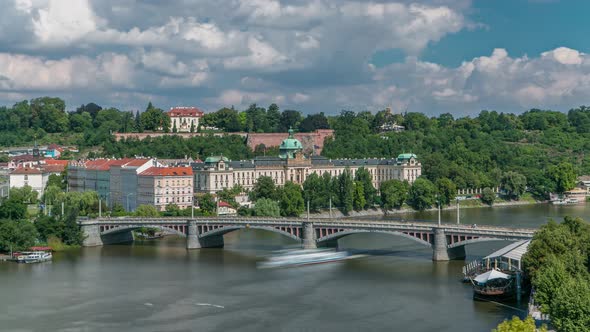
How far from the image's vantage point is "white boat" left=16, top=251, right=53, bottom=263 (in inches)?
2303

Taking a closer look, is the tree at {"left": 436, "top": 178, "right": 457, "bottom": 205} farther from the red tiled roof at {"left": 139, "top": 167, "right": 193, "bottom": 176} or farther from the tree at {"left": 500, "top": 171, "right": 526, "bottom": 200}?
the red tiled roof at {"left": 139, "top": 167, "right": 193, "bottom": 176}

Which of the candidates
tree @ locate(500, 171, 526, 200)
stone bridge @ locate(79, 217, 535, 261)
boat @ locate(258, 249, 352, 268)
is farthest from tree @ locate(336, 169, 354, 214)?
boat @ locate(258, 249, 352, 268)

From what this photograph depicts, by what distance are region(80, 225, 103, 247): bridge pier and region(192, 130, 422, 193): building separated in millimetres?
27067

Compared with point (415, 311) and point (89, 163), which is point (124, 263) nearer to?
point (415, 311)

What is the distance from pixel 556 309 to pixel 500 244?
2904cm

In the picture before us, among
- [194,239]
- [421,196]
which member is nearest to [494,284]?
[194,239]

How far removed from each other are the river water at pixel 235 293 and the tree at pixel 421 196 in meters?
33.4

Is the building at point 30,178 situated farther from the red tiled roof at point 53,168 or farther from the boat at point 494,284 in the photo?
the boat at point 494,284

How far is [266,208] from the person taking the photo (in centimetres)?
8394

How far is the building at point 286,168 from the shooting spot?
96.7m

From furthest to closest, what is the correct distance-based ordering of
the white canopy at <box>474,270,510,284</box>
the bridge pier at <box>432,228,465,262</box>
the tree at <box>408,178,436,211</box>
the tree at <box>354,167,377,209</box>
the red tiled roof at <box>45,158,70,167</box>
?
the red tiled roof at <box>45,158,70,167</box>, the tree at <box>408,178,436,211</box>, the tree at <box>354,167,377,209</box>, the bridge pier at <box>432,228,465,262</box>, the white canopy at <box>474,270,510,284</box>

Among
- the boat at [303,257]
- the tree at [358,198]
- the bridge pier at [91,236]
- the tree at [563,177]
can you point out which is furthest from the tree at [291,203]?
the tree at [563,177]

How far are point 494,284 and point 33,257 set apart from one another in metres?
28.4

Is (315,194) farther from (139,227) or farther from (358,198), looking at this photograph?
(139,227)
